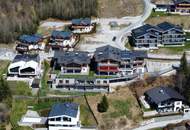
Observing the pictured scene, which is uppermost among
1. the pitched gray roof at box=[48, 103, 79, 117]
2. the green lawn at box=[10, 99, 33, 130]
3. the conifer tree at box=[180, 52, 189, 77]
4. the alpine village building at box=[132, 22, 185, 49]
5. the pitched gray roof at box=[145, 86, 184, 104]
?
the alpine village building at box=[132, 22, 185, 49]

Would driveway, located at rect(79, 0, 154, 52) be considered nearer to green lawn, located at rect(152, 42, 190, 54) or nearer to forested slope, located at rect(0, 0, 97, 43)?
forested slope, located at rect(0, 0, 97, 43)

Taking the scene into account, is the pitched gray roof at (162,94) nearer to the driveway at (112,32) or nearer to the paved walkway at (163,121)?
the paved walkway at (163,121)

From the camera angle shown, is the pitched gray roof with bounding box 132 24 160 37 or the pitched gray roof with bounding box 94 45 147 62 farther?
the pitched gray roof with bounding box 132 24 160 37

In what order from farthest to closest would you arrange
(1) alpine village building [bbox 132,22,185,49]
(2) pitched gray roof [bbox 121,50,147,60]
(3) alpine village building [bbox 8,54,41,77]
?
(1) alpine village building [bbox 132,22,185,49]
(2) pitched gray roof [bbox 121,50,147,60]
(3) alpine village building [bbox 8,54,41,77]

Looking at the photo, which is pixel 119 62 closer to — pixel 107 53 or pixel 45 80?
pixel 107 53

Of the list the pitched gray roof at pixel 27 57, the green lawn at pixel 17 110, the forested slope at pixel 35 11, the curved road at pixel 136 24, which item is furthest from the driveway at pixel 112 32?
the green lawn at pixel 17 110

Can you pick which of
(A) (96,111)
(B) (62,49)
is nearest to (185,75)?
(A) (96,111)

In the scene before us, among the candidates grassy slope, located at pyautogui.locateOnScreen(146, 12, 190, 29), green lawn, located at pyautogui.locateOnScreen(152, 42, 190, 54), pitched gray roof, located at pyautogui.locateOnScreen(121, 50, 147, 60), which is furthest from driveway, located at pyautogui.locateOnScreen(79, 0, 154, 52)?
pitched gray roof, located at pyautogui.locateOnScreen(121, 50, 147, 60)

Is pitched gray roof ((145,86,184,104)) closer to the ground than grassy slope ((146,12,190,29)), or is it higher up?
closer to the ground
